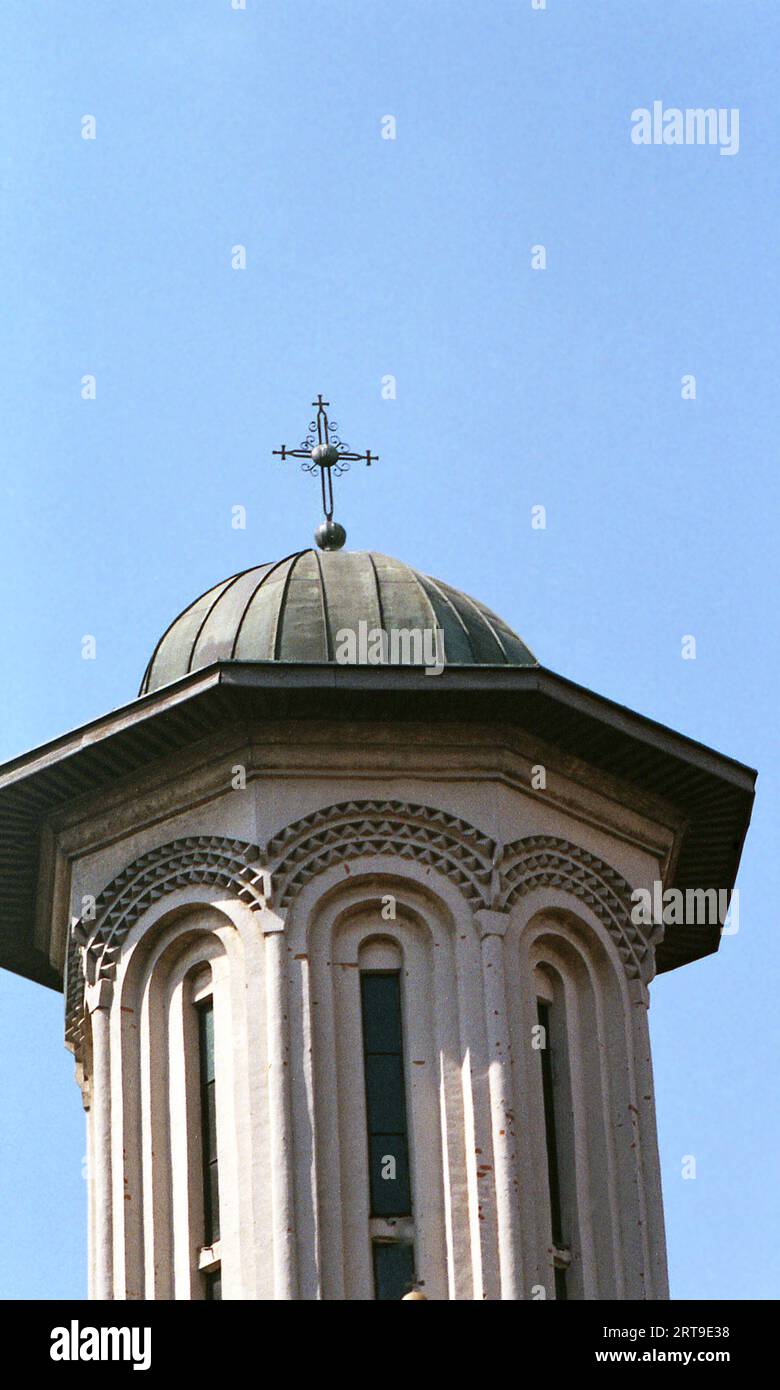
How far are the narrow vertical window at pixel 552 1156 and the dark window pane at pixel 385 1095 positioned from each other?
1.35 meters

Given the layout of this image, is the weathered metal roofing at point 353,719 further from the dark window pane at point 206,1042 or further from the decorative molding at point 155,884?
the dark window pane at point 206,1042

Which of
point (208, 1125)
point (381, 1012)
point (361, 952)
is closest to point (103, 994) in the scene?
point (208, 1125)

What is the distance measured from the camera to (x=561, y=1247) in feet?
101

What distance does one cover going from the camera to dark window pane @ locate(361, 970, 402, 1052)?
3116cm

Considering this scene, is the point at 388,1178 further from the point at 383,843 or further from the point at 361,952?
the point at 383,843

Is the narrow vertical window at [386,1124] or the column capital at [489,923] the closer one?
the narrow vertical window at [386,1124]

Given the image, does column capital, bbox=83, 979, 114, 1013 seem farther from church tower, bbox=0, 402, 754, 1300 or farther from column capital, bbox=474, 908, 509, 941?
column capital, bbox=474, 908, 509, 941

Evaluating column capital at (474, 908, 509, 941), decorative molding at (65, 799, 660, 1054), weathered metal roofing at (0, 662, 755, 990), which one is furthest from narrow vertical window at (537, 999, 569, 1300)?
weathered metal roofing at (0, 662, 755, 990)

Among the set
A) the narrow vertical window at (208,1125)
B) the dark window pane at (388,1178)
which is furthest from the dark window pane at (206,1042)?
the dark window pane at (388,1178)

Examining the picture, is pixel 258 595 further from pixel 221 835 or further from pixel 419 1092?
pixel 419 1092

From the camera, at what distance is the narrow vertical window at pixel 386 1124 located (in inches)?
1183

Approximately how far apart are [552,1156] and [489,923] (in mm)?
2057

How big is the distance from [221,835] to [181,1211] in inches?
129

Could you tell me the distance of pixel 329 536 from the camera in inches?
1372
